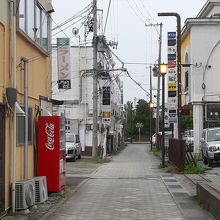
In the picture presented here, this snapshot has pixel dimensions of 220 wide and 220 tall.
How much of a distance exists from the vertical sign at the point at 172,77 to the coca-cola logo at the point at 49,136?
43.7 feet

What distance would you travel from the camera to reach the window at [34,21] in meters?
13.0

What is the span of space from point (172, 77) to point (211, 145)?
3.83m

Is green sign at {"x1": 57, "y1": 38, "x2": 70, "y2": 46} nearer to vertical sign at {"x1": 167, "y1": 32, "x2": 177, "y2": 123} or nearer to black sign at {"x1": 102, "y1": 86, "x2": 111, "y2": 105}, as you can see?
vertical sign at {"x1": 167, "y1": 32, "x2": 177, "y2": 123}

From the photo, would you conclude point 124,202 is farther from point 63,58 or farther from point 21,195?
point 63,58

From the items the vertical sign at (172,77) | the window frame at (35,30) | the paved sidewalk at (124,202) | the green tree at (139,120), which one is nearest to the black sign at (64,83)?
the window frame at (35,30)

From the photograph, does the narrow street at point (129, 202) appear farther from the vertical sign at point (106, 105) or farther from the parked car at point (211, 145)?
the vertical sign at point (106, 105)

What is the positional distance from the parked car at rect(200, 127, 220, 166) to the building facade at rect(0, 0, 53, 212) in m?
13.0

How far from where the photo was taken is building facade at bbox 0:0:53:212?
36.2 feet

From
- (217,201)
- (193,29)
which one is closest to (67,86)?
(217,201)

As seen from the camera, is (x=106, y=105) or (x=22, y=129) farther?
(x=106, y=105)

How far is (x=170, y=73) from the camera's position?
2719cm

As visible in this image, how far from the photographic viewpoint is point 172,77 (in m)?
27.2

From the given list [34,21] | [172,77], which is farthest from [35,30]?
[172,77]

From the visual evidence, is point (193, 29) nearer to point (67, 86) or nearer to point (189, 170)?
point (189, 170)
